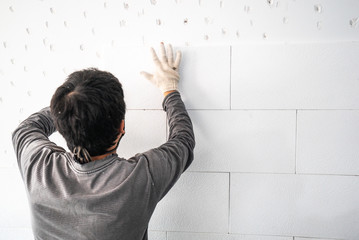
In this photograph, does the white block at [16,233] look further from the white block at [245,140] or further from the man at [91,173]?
the white block at [245,140]

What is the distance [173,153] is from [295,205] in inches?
23.1

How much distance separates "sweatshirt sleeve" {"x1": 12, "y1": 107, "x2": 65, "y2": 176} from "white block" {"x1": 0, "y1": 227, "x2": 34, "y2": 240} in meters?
0.55

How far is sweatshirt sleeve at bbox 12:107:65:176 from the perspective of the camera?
0.69 meters

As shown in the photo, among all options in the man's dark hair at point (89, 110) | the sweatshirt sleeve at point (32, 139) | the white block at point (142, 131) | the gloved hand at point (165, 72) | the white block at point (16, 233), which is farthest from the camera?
the white block at point (16, 233)

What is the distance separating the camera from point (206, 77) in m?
0.94

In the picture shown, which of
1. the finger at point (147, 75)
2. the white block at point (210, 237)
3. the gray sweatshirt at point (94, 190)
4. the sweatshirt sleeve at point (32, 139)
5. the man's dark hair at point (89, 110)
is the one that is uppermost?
the finger at point (147, 75)

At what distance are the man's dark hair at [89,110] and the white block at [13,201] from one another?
0.64 meters

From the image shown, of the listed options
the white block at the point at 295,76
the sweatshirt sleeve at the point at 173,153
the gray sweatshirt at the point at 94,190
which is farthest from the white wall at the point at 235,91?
the gray sweatshirt at the point at 94,190

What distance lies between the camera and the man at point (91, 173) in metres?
0.60

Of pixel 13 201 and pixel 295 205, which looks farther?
pixel 13 201

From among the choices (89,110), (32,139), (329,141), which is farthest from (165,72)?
(329,141)

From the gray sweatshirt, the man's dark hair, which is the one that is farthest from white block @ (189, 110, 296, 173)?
the man's dark hair

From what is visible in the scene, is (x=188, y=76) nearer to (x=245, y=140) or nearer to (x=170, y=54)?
(x=170, y=54)

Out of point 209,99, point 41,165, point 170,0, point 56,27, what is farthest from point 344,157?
point 56,27
